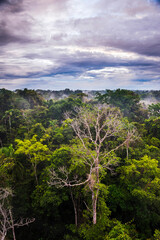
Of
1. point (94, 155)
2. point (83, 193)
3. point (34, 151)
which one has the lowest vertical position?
point (83, 193)

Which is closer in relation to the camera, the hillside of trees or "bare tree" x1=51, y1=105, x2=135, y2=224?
"bare tree" x1=51, y1=105, x2=135, y2=224

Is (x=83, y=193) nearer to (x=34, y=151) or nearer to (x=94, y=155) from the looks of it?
(x=94, y=155)

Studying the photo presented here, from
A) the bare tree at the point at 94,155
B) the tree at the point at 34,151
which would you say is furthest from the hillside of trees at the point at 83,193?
the tree at the point at 34,151

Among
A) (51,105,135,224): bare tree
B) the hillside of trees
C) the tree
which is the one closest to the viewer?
(51,105,135,224): bare tree

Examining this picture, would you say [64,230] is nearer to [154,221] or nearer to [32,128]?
[154,221]

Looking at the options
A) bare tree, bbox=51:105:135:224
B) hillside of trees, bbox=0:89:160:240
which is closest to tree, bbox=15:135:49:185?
hillside of trees, bbox=0:89:160:240

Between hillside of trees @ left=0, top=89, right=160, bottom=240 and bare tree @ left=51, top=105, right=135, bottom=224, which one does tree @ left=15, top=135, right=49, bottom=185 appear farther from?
bare tree @ left=51, top=105, right=135, bottom=224

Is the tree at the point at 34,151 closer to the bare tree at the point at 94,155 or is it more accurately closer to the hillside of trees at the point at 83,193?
the hillside of trees at the point at 83,193

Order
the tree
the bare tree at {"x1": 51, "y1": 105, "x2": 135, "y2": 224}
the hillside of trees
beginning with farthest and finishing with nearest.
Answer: the tree, the hillside of trees, the bare tree at {"x1": 51, "y1": 105, "x2": 135, "y2": 224}

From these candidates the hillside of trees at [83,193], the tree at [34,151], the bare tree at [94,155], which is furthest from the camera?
the tree at [34,151]

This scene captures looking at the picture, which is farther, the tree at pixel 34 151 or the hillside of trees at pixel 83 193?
the tree at pixel 34 151

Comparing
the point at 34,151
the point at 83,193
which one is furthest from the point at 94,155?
the point at 34,151

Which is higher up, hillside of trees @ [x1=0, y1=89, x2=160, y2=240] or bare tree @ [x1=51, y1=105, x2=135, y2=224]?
bare tree @ [x1=51, y1=105, x2=135, y2=224]
